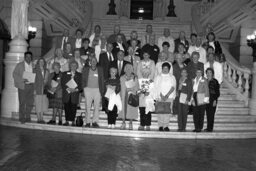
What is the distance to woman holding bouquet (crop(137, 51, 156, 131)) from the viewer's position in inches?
346

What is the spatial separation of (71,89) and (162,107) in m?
2.33

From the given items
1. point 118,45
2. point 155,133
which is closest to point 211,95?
point 155,133

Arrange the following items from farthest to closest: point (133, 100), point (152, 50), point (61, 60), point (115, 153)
Answer: point (152, 50) → point (61, 60) → point (133, 100) → point (115, 153)

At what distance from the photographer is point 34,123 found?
9.24m

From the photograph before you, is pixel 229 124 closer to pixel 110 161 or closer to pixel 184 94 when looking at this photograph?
pixel 184 94

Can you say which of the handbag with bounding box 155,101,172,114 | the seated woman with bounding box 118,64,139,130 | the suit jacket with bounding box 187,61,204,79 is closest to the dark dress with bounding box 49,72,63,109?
the seated woman with bounding box 118,64,139,130

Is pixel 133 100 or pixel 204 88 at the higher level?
pixel 204 88

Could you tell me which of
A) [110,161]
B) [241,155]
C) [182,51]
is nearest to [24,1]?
[182,51]

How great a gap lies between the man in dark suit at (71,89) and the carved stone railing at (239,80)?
5032 mm

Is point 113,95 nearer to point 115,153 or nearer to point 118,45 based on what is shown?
point 118,45

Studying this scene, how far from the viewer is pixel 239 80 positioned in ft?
36.1

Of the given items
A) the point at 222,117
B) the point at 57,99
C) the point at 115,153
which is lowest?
the point at 115,153

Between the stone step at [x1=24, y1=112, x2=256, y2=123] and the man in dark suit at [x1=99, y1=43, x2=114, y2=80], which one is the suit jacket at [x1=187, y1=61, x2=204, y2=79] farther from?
the man in dark suit at [x1=99, y1=43, x2=114, y2=80]

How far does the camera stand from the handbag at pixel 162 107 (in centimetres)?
863
